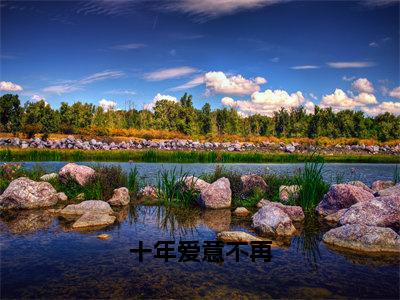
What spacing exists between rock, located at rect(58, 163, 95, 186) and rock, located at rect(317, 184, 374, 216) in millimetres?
8536

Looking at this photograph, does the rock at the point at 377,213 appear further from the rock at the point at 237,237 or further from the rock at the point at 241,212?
the rock at the point at 241,212

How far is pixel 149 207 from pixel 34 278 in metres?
6.94

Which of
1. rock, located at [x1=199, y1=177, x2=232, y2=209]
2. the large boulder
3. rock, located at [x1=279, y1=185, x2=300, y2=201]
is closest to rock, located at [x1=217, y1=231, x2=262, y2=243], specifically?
rock, located at [x1=199, y1=177, x2=232, y2=209]

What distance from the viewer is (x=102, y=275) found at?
22.3 feet

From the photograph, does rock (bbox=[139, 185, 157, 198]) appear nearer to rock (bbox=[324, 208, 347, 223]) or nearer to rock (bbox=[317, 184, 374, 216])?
rock (bbox=[317, 184, 374, 216])

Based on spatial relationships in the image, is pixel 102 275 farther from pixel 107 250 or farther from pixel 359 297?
pixel 359 297

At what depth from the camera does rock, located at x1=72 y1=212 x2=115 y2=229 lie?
10242 millimetres

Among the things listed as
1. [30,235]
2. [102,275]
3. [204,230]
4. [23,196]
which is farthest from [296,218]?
[23,196]

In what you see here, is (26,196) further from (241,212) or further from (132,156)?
(132,156)

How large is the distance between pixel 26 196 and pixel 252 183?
800cm

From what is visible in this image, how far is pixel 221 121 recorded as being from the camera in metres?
86.8

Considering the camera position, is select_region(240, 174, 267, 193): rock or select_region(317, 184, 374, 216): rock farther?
select_region(240, 174, 267, 193): rock

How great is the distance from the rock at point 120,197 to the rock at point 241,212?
12.8 ft

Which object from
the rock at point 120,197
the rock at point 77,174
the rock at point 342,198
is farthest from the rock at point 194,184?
the rock at point 342,198
